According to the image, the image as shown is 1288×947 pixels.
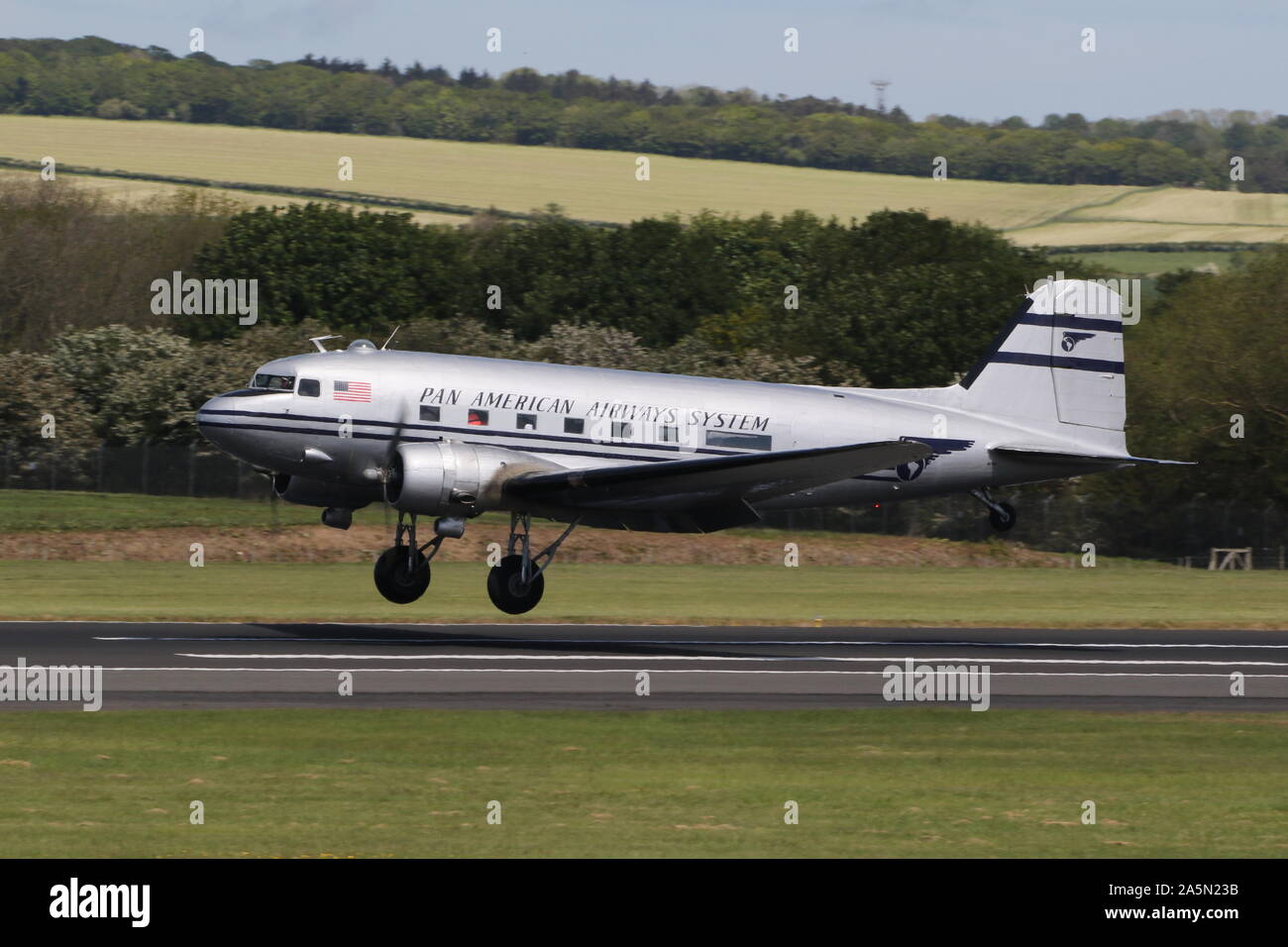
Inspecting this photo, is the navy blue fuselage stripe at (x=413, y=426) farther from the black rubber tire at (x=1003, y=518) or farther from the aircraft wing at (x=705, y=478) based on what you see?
the black rubber tire at (x=1003, y=518)

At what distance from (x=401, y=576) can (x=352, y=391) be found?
3.79 m

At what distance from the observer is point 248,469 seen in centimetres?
6241

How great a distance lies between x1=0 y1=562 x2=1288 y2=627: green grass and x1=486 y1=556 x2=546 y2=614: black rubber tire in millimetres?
4012

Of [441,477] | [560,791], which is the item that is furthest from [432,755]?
[441,477]

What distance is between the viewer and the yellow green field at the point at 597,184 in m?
141

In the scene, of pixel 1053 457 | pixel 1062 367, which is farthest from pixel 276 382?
pixel 1062 367

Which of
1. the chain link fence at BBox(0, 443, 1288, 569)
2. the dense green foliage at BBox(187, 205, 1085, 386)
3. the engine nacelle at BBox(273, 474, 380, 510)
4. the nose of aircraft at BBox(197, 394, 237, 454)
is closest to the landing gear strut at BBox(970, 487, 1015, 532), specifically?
the engine nacelle at BBox(273, 474, 380, 510)

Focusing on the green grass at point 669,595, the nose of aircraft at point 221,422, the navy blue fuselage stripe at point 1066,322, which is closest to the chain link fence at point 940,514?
the green grass at point 669,595

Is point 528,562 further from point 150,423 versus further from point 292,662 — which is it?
point 150,423

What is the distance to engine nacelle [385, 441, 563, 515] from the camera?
2914cm

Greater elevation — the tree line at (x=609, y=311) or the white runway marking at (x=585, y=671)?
the tree line at (x=609, y=311)

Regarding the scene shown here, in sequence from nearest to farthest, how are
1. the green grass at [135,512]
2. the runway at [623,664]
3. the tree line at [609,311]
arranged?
1. the runway at [623,664]
2. the green grass at [135,512]
3. the tree line at [609,311]

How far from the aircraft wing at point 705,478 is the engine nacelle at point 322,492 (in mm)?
3241

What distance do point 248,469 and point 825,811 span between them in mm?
48672
